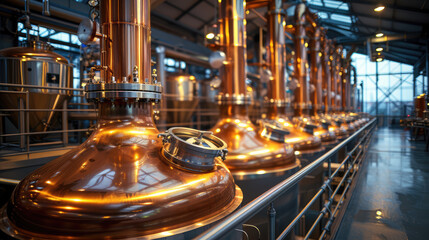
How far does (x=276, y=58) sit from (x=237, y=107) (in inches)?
85.3

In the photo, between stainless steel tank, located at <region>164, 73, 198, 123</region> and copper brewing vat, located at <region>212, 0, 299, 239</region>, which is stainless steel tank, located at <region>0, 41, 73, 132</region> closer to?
copper brewing vat, located at <region>212, 0, 299, 239</region>

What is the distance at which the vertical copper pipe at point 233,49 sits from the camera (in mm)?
3514

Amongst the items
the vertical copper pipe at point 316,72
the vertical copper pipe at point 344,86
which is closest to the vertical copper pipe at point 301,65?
the vertical copper pipe at point 316,72

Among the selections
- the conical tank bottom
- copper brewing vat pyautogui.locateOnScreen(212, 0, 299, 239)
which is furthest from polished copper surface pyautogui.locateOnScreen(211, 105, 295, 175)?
the conical tank bottom

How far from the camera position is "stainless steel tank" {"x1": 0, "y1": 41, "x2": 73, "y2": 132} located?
3619 millimetres

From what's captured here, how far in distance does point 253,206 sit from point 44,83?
150 inches

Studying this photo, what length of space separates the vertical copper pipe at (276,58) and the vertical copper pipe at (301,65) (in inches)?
51.1

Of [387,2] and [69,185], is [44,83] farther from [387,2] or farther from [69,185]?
[387,2]

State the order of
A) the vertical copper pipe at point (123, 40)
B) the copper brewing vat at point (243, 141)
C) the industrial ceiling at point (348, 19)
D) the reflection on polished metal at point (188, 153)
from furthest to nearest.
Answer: the industrial ceiling at point (348, 19) < the copper brewing vat at point (243, 141) < the vertical copper pipe at point (123, 40) < the reflection on polished metal at point (188, 153)

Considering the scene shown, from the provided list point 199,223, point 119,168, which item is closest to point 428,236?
point 199,223

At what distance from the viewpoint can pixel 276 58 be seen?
5211mm

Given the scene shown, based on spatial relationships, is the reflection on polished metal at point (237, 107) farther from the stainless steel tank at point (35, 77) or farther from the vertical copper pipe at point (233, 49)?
the stainless steel tank at point (35, 77)

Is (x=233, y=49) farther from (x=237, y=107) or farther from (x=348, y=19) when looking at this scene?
(x=348, y=19)

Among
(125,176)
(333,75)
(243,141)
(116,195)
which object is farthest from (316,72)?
(116,195)
